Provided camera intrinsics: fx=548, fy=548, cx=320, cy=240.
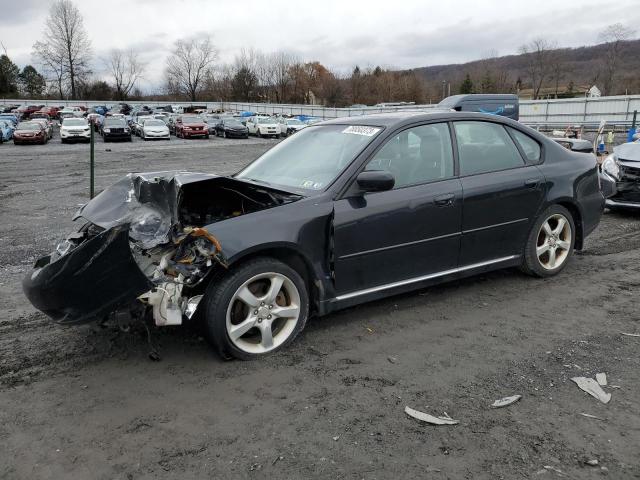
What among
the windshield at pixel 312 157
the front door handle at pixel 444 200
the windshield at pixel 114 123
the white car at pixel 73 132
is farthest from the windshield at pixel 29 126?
the front door handle at pixel 444 200

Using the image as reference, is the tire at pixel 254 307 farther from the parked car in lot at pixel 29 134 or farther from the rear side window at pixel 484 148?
the parked car in lot at pixel 29 134

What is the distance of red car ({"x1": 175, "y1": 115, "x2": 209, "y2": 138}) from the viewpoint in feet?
124

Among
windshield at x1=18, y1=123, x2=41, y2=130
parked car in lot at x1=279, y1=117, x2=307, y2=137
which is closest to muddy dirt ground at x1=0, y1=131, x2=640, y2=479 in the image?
windshield at x1=18, y1=123, x2=41, y2=130

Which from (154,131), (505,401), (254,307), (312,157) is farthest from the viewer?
(154,131)

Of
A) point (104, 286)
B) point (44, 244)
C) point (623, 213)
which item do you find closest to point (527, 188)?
point (104, 286)

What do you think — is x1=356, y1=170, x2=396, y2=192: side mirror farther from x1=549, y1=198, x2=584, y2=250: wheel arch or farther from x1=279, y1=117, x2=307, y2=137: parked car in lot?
x1=279, y1=117, x2=307, y2=137: parked car in lot

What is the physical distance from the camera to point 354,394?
10.8 ft

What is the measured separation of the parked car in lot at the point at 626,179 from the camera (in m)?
8.13

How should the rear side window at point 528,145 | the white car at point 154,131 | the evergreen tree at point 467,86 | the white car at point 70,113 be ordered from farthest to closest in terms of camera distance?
the evergreen tree at point 467,86, the white car at point 70,113, the white car at point 154,131, the rear side window at point 528,145

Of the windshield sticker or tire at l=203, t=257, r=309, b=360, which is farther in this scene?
the windshield sticker

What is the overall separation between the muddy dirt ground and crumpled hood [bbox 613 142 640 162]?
13.3 feet

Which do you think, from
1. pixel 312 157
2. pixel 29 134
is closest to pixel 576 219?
pixel 312 157

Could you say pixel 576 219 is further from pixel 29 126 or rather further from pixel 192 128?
pixel 192 128

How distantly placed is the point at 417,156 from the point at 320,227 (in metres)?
1.14
